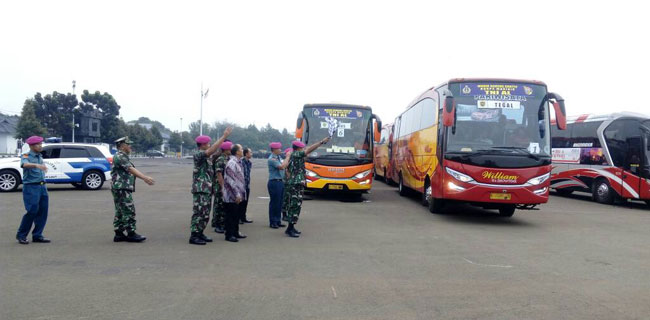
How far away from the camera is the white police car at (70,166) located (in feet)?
49.4

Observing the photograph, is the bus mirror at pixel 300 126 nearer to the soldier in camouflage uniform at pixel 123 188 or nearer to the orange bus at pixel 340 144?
the orange bus at pixel 340 144

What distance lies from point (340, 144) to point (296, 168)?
232 inches

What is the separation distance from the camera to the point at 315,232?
28.7 feet

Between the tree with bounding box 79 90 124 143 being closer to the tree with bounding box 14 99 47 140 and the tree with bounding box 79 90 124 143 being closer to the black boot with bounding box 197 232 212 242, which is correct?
the tree with bounding box 14 99 47 140

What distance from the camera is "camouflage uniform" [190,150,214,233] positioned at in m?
7.18

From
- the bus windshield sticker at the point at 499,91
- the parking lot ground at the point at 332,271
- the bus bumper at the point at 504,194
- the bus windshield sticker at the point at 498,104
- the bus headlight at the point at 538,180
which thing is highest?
the bus windshield sticker at the point at 499,91

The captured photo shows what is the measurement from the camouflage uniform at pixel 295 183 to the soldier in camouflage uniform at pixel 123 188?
2396 mm

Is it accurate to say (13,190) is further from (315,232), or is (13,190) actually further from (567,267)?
(567,267)

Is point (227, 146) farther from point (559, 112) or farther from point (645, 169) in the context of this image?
point (645, 169)

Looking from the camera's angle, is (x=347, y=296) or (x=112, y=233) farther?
(x=112, y=233)

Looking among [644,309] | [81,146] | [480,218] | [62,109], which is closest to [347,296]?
[644,309]

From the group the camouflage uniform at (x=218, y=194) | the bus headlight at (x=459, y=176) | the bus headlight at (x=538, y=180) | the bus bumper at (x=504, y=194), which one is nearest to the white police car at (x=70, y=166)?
the camouflage uniform at (x=218, y=194)

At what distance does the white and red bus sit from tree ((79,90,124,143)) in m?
51.5

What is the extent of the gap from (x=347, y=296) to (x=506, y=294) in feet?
5.76
